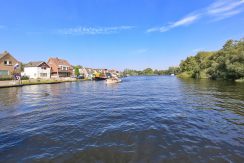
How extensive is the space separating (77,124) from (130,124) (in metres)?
3.34

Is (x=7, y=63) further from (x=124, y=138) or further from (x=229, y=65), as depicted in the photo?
(x=229, y=65)

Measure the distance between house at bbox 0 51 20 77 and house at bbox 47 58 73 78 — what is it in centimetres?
2182

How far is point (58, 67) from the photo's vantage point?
249 feet

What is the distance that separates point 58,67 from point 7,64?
87.0 ft

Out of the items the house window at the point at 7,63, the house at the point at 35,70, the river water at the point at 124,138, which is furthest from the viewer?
the house at the point at 35,70

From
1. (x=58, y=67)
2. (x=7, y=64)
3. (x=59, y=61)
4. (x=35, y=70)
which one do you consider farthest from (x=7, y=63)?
(x=59, y=61)

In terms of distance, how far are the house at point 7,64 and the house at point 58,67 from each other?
21.8 meters

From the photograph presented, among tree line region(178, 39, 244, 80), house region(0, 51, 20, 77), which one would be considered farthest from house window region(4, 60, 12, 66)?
tree line region(178, 39, 244, 80)

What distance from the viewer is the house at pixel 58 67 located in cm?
7462

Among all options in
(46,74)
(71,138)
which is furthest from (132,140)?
(46,74)

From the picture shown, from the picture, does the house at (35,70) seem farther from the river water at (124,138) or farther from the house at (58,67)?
the river water at (124,138)

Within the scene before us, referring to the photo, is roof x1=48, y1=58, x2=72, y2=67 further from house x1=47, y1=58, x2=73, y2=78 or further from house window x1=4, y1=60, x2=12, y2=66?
house window x1=4, y1=60, x2=12, y2=66

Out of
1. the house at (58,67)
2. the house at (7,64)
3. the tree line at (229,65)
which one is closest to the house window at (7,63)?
the house at (7,64)

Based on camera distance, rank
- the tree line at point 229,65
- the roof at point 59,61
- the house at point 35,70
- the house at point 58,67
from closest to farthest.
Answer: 1. the tree line at point 229,65
2. the house at point 35,70
3. the house at point 58,67
4. the roof at point 59,61
